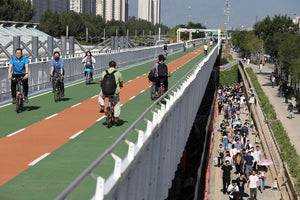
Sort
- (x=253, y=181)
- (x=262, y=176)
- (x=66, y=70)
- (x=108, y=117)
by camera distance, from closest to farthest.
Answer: (x=108, y=117) → (x=253, y=181) → (x=262, y=176) → (x=66, y=70)

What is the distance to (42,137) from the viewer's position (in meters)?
12.7

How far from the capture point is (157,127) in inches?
460

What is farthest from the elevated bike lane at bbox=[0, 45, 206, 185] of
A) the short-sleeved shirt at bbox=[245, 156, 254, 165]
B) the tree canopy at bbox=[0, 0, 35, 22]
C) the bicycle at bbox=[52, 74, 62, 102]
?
the tree canopy at bbox=[0, 0, 35, 22]

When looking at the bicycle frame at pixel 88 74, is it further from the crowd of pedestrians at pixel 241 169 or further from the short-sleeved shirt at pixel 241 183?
the short-sleeved shirt at pixel 241 183

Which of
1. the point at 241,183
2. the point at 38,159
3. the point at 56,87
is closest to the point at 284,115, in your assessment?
the point at 241,183

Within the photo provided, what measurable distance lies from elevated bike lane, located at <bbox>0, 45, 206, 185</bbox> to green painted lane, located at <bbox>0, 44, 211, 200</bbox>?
0.26 metres

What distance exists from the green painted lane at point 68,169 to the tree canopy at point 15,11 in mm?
99565

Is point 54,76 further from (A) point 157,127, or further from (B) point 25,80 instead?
(A) point 157,127

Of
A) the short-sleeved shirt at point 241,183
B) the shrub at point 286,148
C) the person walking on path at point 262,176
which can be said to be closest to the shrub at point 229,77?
the shrub at point 286,148

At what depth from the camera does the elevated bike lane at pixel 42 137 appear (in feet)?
32.6

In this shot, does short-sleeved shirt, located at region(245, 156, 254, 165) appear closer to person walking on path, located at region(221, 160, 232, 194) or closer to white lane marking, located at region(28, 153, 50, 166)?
person walking on path, located at region(221, 160, 232, 194)

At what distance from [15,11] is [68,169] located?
359 ft

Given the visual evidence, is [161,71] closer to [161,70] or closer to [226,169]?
[161,70]

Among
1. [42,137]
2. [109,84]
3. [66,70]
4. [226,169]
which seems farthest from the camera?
[66,70]
